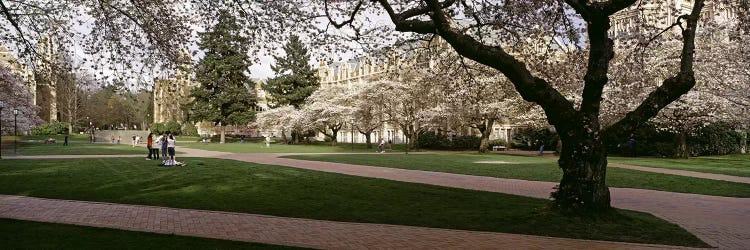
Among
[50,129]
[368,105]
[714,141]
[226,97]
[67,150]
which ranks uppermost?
[226,97]

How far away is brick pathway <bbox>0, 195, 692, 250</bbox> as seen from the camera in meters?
8.31

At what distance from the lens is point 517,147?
52750mm

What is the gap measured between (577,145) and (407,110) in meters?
39.8

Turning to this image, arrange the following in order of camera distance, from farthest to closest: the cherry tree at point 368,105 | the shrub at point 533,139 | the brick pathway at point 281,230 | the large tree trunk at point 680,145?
the cherry tree at point 368,105 < the shrub at point 533,139 < the large tree trunk at point 680,145 < the brick pathway at point 281,230

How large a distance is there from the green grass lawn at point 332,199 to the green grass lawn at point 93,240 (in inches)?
115

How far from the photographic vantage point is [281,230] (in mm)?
9188

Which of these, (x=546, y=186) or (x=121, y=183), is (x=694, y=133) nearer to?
(x=546, y=186)

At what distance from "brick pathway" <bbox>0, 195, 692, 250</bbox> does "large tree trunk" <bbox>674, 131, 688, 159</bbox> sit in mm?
34424

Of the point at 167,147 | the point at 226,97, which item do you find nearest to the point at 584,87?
the point at 167,147

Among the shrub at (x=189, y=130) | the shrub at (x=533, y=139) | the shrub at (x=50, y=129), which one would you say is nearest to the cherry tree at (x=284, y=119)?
the shrub at (x=533, y=139)

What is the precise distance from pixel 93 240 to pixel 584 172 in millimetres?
8887

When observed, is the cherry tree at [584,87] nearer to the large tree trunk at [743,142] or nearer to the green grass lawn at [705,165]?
the green grass lawn at [705,165]

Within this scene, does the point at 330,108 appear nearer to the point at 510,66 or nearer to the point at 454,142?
the point at 454,142

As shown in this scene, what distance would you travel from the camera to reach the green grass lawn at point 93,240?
761 centimetres
